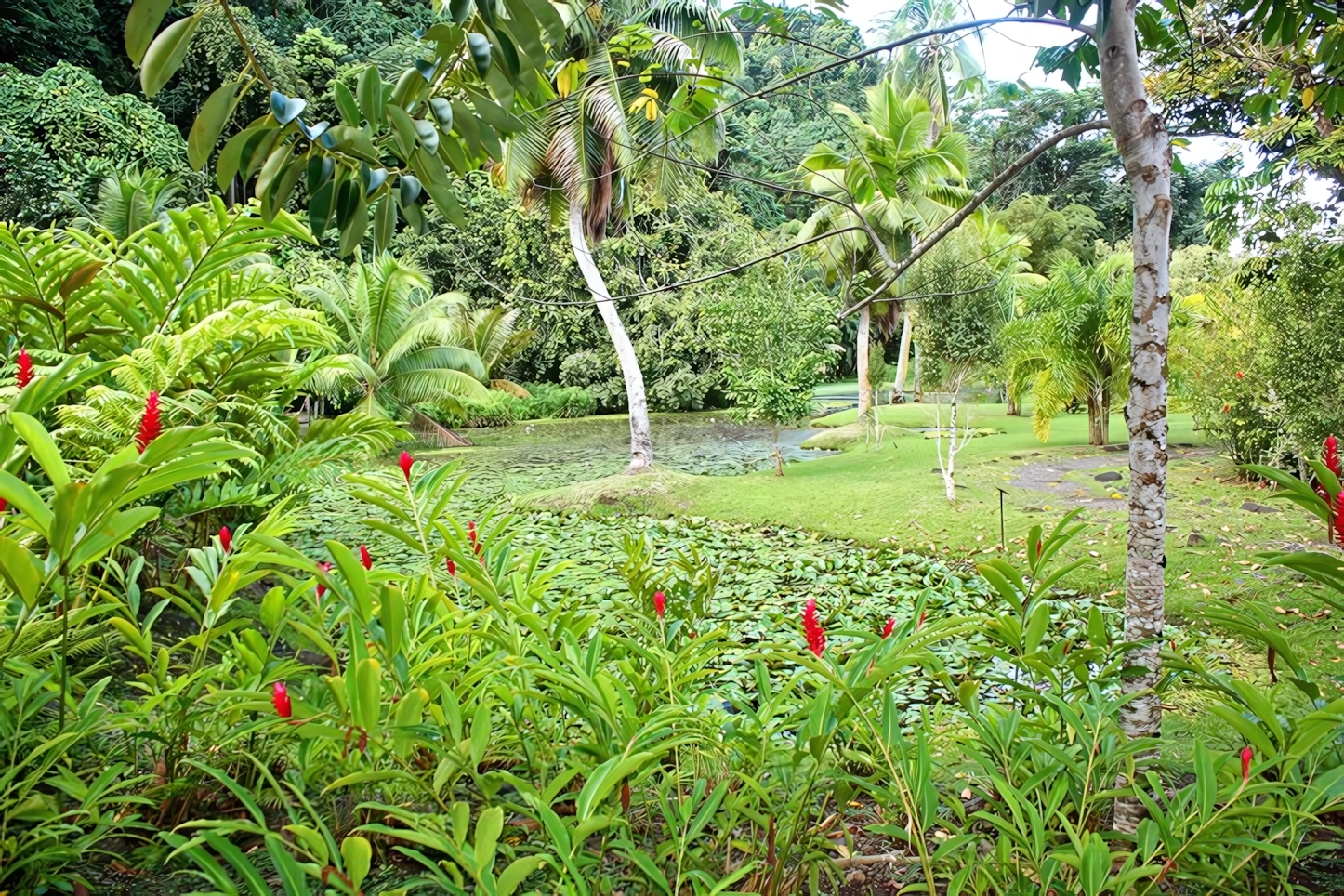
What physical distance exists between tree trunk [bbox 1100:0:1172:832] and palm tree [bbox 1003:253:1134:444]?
4.92 metres

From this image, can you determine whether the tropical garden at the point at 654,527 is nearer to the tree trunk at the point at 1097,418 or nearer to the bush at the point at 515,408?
the tree trunk at the point at 1097,418

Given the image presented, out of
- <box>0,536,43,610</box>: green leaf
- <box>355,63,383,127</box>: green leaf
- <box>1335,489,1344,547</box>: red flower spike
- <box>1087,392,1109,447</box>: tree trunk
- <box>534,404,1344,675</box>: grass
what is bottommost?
<box>534,404,1344,675</box>: grass

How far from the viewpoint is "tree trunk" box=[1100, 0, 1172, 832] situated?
3.32ft

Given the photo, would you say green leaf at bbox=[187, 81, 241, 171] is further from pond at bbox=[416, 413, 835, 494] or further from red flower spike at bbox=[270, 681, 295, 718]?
pond at bbox=[416, 413, 835, 494]

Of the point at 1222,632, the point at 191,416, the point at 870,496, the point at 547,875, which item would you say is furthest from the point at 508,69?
the point at 870,496

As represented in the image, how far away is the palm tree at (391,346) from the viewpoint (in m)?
7.75

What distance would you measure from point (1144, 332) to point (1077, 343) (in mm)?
5537

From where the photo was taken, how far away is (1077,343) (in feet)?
19.5

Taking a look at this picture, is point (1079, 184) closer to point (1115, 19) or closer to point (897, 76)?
point (897, 76)

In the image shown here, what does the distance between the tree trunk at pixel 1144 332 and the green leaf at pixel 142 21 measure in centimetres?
104

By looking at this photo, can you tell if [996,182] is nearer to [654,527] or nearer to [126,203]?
[654,527]

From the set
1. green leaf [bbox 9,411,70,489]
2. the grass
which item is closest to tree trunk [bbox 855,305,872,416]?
the grass

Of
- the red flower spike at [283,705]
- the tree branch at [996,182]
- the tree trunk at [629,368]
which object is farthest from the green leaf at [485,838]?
the tree trunk at [629,368]

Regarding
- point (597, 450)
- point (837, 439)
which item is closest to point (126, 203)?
point (597, 450)
